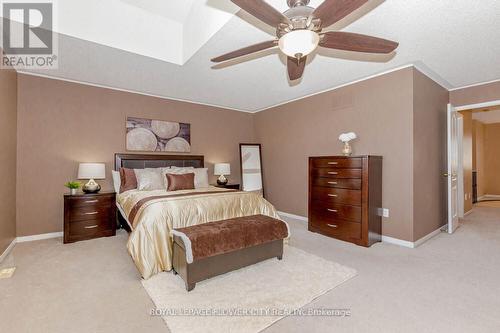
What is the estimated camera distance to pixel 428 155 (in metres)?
3.67

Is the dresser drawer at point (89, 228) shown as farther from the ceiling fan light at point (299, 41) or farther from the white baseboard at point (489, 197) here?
the white baseboard at point (489, 197)

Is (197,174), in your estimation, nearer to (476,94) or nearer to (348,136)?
(348,136)

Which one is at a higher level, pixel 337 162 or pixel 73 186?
pixel 337 162

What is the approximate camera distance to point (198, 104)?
5.34m

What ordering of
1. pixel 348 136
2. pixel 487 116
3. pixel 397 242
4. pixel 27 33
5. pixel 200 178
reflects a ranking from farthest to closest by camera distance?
1. pixel 487 116
2. pixel 200 178
3. pixel 348 136
4. pixel 397 242
5. pixel 27 33

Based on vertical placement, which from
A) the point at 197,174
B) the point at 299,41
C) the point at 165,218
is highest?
the point at 299,41

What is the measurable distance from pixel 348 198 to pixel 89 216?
395cm

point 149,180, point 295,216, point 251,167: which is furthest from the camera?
point 251,167

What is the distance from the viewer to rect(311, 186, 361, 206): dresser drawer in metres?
3.45

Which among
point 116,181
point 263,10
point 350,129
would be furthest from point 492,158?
point 116,181

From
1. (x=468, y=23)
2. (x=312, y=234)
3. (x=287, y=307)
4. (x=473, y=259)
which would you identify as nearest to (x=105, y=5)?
(x=287, y=307)

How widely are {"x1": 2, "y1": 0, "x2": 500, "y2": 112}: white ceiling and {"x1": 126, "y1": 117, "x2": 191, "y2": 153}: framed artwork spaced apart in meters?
0.69

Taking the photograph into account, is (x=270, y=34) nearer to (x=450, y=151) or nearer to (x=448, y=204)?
(x=450, y=151)

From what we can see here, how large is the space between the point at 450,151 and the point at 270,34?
3.52 metres
